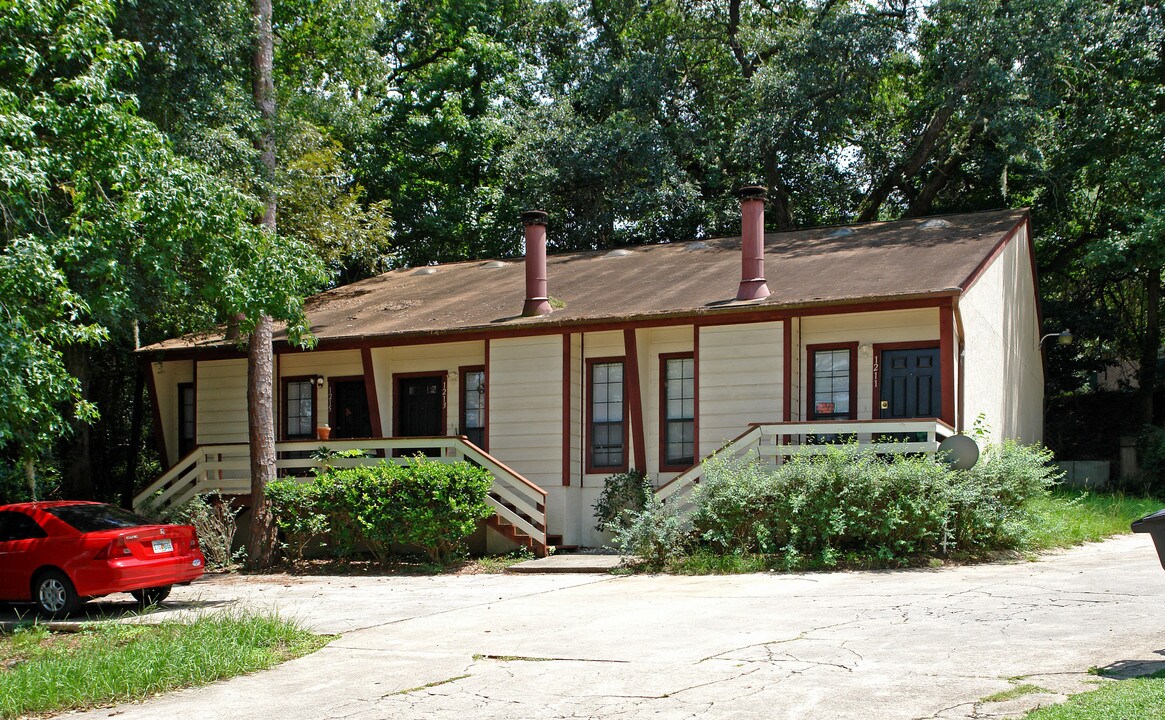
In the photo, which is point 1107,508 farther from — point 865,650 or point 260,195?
point 260,195

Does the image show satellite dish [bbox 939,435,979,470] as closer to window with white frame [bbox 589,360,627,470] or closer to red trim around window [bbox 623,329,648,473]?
red trim around window [bbox 623,329,648,473]

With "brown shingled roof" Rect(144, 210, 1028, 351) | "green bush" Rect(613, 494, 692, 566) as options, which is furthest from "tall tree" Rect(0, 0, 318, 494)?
"brown shingled roof" Rect(144, 210, 1028, 351)

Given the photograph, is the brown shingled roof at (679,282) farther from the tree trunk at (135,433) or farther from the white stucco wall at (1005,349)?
the tree trunk at (135,433)

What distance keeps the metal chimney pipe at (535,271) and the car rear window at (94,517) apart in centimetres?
835

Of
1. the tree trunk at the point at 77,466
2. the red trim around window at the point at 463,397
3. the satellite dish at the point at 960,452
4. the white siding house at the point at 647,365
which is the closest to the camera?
the satellite dish at the point at 960,452

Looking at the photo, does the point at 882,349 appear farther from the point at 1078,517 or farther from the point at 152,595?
the point at 152,595

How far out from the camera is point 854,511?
15.5 meters

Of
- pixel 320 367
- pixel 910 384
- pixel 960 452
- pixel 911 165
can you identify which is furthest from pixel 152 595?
pixel 911 165

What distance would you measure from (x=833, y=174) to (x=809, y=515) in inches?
729

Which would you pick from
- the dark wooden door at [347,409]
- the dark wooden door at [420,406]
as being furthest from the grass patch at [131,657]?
the dark wooden door at [347,409]

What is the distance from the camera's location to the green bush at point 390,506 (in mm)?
18125

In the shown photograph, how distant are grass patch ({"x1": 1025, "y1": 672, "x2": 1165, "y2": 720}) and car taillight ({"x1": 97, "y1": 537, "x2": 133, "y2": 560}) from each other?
35.3ft

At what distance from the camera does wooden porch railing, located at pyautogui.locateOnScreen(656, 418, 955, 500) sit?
16562mm

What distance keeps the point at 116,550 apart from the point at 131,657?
4.31m
